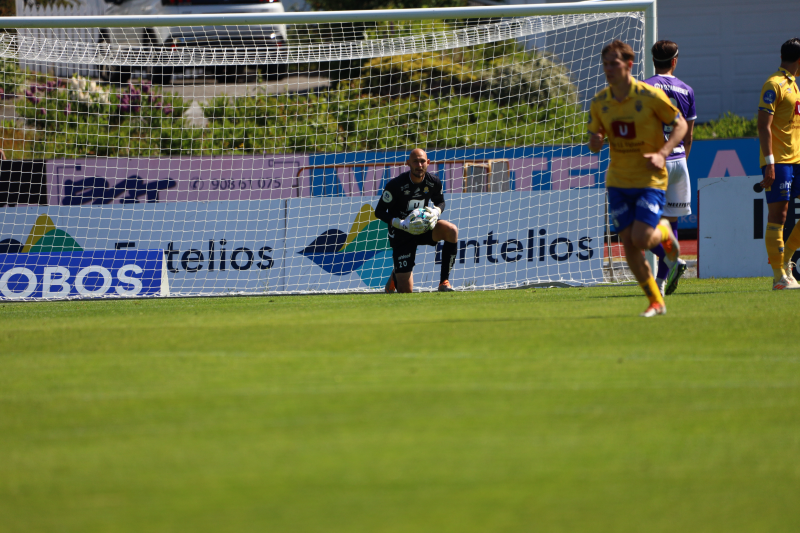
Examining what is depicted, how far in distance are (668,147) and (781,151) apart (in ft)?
9.47

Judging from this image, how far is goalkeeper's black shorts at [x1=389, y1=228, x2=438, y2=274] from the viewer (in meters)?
9.60

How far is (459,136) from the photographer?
15953 mm

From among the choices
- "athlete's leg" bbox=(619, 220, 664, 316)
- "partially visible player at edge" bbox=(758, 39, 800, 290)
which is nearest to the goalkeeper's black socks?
"partially visible player at edge" bbox=(758, 39, 800, 290)

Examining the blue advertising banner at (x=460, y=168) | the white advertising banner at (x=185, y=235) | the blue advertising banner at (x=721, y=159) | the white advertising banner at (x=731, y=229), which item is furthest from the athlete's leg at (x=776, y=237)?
the blue advertising banner at (x=721, y=159)

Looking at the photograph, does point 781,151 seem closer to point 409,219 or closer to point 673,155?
point 673,155

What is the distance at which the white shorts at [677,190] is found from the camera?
7.52 metres

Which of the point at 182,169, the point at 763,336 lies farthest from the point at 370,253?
the point at 763,336

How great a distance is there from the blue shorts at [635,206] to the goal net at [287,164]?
4039mm

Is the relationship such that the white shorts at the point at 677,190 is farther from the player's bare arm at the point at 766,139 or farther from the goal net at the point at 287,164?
the goal net at the point at 287,164

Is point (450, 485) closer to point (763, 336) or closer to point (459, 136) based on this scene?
point (763, 336)

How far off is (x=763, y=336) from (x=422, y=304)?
3.24 m

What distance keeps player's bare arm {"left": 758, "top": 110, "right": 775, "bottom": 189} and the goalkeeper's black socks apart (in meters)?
3.33

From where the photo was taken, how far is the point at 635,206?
20.0 ft

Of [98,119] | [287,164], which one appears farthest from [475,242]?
[98,119]
